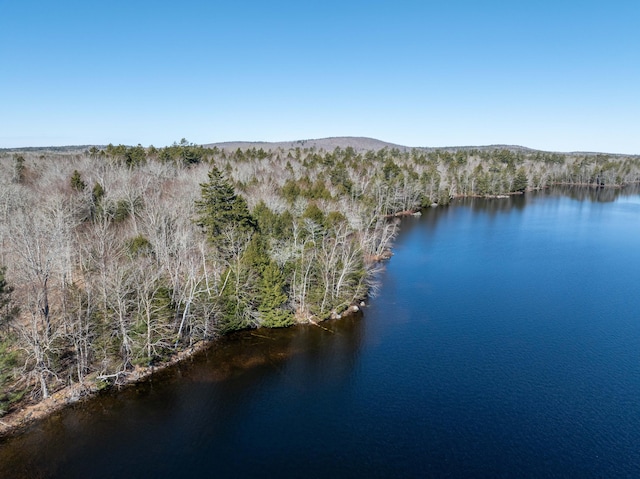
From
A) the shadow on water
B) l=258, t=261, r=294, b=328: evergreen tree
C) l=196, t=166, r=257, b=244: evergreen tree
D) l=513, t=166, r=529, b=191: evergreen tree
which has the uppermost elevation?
l=513, t=166, r=529, b=191: evergreen tree

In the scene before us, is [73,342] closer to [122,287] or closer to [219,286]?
[122,287]

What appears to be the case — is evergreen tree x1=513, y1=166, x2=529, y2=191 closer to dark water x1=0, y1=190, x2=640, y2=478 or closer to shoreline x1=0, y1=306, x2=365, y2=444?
dark water x1=0, y1=190, x2=640, y2=478

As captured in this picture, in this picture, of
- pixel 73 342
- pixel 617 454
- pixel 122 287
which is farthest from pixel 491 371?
pixel 73 342

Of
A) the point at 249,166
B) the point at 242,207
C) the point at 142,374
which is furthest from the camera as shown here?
the point at 249,166

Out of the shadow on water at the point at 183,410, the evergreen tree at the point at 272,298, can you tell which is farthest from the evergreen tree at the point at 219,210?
the shadow on water at the point at 183,410

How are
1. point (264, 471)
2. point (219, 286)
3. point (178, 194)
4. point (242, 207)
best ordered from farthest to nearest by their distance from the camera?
point (178, 194)
point (242, 207)
point (219, 286)
point (264, 471)

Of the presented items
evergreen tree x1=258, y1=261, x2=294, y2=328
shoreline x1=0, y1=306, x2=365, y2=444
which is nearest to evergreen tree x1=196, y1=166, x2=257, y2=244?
evergreen tree x1=258, y1=261, x2=294, y2=328
